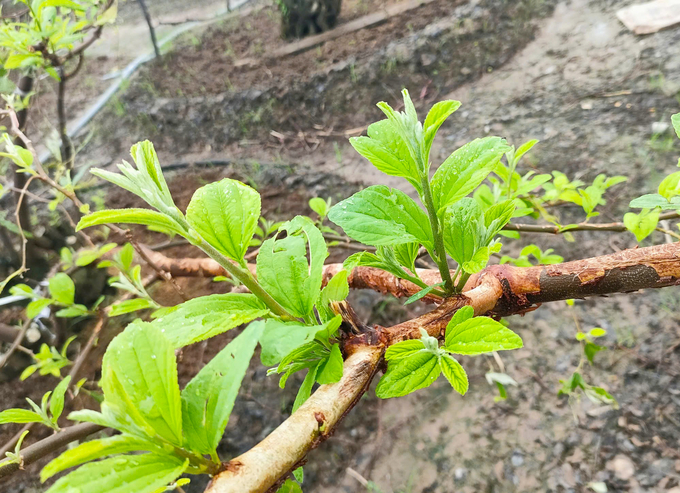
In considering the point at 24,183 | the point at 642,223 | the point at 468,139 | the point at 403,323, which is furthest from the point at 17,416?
the point at 468,139

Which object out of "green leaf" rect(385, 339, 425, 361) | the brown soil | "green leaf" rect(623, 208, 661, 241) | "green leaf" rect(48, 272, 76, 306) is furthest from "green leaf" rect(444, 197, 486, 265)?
the brown soil

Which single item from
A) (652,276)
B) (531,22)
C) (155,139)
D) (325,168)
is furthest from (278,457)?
(531,22)

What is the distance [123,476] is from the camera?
24 cm

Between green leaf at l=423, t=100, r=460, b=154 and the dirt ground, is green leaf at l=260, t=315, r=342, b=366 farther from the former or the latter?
the dirt ground

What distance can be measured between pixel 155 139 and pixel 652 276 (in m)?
2.75

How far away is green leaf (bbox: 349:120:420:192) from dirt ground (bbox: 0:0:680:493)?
1.10 m

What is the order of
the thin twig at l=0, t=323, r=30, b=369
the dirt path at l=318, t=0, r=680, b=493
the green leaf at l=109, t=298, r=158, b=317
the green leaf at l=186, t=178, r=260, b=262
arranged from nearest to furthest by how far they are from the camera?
the green leaf at l=186, t=178, r=260, b=262, the green leaf at l=109, t=298, r=158, b=317, the thin twig at l=0, t=323, r=30, b=369, the dirt path at l=318, t=0, r=680, b=493

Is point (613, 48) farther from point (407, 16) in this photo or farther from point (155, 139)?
point (155, 139)

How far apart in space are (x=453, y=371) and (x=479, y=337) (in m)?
0.04

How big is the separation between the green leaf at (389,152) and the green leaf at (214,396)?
0.61 ft

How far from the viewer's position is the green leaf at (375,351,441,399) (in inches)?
13.8

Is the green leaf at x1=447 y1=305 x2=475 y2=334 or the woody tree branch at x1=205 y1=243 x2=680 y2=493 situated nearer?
the woody tree branch at x1=205 y1=243 x2=680 y2=493

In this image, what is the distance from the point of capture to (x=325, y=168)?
2.23 m

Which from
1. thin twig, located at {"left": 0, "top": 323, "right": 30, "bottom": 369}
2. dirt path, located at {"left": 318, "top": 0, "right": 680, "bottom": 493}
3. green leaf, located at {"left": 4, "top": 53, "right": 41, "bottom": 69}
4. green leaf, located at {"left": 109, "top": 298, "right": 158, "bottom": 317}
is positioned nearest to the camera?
green leaf, located at {"left": 109, "top": 298, "right": 158, "bottom": 317}
